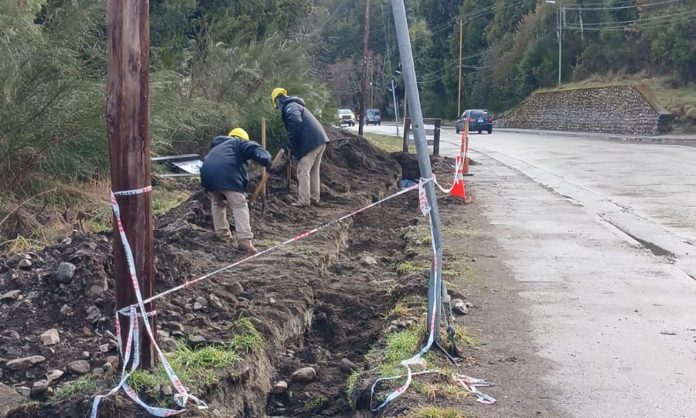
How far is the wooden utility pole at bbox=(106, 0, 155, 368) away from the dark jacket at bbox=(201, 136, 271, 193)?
4.27 meters

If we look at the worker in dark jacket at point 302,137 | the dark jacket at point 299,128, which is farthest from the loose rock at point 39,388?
the dark jacket at point 299,128

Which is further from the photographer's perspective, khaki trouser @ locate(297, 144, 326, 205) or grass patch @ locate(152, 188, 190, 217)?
khaki trouser @ locate(297, 144, 326, 205)

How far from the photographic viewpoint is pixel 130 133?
4.83 m

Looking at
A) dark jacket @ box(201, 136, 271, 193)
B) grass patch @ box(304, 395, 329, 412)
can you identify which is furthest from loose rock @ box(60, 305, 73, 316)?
dark jacket @ box(201, 136, 271, 193)

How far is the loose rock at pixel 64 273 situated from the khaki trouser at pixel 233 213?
312cm

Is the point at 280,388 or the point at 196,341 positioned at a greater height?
the point at 196,341

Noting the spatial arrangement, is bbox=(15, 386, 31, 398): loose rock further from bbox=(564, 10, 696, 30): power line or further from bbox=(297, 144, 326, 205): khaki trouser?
bbox=(564, 10, 696, 30): power line

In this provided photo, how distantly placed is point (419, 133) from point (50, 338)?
9.19ft

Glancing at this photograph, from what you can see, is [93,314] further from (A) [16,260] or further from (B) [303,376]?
(B) [303,376]

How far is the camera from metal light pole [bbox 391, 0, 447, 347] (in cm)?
547

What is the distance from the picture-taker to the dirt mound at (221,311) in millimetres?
5379

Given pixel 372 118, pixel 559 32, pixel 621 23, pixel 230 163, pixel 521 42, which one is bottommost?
pixel 372 118

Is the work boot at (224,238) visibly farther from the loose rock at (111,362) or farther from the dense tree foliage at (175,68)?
the loose rock at (111,362)

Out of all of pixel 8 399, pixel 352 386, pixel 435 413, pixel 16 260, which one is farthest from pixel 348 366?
pixel 16 260
